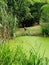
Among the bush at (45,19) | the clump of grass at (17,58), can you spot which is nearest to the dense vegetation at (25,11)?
the bush at (45,19)

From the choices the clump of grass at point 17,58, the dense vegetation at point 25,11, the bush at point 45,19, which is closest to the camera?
the clump of grass at point 17,58

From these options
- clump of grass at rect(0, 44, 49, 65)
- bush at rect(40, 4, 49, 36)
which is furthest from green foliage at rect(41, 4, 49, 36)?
clump of grass at rect(0, 44, 49, 65)

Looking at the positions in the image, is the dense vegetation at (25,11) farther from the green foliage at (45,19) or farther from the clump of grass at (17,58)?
the clump of grass at (17,58)

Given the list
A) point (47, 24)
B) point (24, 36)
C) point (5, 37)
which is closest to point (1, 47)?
point (5, 37)

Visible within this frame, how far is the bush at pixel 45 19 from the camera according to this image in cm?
1352

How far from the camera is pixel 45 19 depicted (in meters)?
14.9

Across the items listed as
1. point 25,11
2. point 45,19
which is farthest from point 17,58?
point 25,11

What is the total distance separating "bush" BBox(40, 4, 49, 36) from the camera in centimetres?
1352

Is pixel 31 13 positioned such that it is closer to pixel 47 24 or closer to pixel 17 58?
pixel 47 24

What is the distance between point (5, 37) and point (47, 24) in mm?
10472

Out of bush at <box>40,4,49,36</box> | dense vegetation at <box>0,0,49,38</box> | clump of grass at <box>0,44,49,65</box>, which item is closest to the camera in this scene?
clump of grass at <box>0,44,49,65</box>

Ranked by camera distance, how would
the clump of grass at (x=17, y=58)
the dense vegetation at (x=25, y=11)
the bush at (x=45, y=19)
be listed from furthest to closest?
the dense vegetation at (x=25, y=11) < the bush at (x=45, y=19) < the clump of grass at (x=17, y=58)

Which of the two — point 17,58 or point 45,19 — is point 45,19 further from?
point 17,58

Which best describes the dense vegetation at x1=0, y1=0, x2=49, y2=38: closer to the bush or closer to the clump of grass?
the bush
